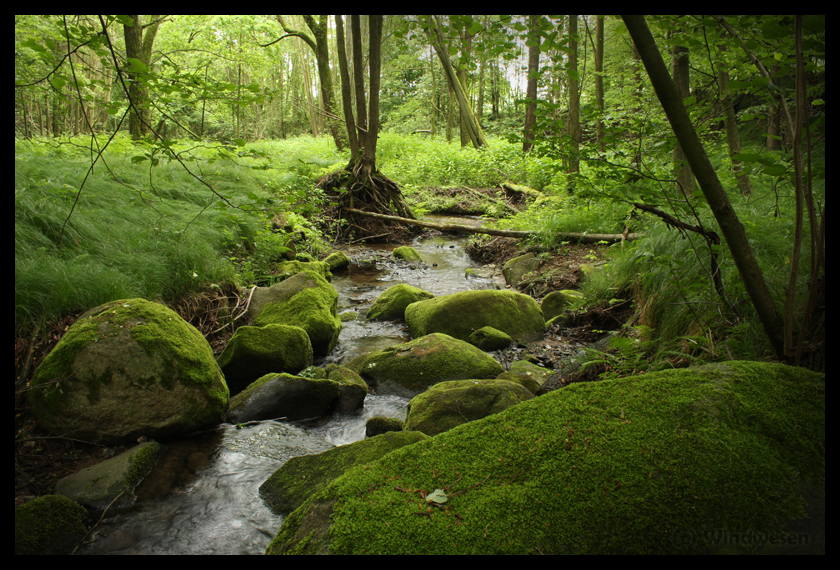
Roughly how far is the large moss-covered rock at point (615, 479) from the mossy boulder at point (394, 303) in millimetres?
5109

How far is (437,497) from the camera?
5.46 ft

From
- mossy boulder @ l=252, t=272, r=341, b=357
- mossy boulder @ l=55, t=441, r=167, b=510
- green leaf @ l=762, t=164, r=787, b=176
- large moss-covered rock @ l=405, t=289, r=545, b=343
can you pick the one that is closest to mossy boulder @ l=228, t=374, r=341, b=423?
mossy boulder @ l=55, t=441, r=167, b=510

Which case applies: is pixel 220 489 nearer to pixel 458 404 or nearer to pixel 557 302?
pixel 458 404

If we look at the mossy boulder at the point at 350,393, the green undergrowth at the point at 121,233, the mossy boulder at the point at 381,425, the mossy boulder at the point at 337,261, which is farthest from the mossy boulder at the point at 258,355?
the mossy boulder at the point at 337,261

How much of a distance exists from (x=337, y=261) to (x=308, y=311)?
4.16m

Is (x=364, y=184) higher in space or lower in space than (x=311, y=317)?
higher

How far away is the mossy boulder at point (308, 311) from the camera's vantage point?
18.7ft

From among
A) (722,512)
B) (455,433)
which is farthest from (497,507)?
(722,512)

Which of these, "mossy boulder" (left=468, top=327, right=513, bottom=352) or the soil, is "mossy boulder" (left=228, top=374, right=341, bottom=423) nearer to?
the soil

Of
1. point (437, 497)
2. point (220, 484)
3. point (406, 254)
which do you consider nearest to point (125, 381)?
point (220, 484)

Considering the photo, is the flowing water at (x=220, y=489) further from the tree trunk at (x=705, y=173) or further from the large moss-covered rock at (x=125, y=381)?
the tree trunk at (x=705, y=173)

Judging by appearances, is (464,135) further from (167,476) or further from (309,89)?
(167,476)

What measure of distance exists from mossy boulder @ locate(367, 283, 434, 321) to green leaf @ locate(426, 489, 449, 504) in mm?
5430

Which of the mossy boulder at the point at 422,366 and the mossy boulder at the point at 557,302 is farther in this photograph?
the mossy boulder at the point at 557,302
